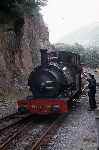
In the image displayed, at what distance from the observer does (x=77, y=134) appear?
48.8 feet

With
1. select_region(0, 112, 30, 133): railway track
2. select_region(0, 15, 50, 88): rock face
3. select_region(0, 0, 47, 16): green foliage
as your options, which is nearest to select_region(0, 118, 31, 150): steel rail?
select_region(0, 112, 30, 133): railway track

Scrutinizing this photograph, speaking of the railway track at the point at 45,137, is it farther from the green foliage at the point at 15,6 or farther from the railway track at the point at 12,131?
the green foliage at the point at 15,6

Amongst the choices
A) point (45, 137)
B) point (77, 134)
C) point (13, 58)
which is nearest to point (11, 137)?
point (45, 137)

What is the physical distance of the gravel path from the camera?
42.2 ft

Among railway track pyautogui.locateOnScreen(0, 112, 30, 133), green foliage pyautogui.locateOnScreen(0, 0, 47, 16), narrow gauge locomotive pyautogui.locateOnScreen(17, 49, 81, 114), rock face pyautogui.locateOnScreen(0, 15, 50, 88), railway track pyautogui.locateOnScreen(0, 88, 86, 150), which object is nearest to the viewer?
railway track pyautogui.locateOnScreen(0, 88, 86, 150)

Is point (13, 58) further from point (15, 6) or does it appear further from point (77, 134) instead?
point (77, 134)

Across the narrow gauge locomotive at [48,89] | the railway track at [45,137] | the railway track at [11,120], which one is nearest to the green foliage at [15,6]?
the narrow gauge locomotive at [48,89]

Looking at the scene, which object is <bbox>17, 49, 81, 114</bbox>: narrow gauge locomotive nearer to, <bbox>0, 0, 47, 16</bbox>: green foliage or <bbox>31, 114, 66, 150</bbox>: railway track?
<bbox>31, 114, 66, 150</bbox>: railway track

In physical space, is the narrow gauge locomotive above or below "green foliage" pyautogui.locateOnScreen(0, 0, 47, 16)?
below

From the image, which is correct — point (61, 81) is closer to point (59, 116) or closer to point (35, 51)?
A: point (59, 116)

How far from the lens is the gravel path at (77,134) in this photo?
1288 centimetres

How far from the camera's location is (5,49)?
30.6m

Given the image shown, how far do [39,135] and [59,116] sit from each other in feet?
16.3

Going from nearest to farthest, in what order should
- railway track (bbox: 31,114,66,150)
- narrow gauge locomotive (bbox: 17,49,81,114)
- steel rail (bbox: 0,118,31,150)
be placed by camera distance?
steel rail (bbox: 0,118,31,150) → railway track (bbox: 31,114,66,150) → narrow gauge locomotive (bbox: 17,49,81,114)
